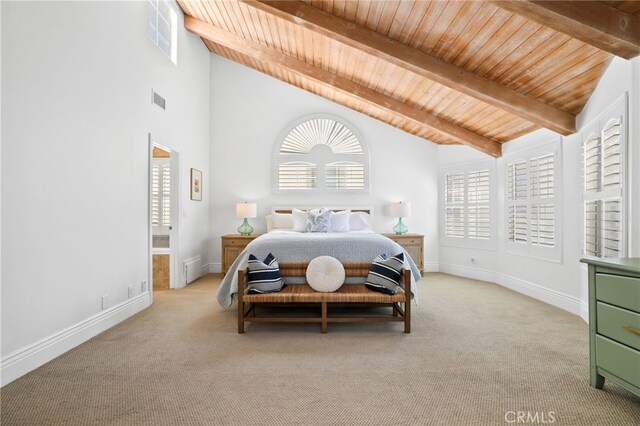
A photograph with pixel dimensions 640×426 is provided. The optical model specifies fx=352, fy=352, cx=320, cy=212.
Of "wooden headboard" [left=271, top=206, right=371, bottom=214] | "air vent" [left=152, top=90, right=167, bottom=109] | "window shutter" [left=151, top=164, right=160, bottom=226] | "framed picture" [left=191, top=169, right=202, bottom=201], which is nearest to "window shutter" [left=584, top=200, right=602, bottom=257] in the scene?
"wooden headboard" [left=271, top=206, right=371, bottom=214]

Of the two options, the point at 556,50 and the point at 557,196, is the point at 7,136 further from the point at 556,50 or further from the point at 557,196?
the point at 557,196

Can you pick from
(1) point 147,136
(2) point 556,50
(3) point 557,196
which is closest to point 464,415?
(2) point 556,50

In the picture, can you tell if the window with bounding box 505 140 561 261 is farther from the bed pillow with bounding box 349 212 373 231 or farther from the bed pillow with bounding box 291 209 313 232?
the bed pillow with bounding box 291 209 313 232

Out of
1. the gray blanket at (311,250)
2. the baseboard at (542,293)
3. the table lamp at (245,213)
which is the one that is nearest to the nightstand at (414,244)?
the baseboard at (542,293)

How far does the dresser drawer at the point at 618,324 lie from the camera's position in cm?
189

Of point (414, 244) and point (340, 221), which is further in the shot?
point (414, 244)

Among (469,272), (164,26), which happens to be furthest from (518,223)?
(164,26)

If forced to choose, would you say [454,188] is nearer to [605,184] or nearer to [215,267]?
[605,184]

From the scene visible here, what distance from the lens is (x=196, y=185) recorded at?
5.68 m

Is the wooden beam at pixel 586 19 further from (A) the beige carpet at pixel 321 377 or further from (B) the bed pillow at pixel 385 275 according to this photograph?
(A) the beige carpet at pixel 321 377

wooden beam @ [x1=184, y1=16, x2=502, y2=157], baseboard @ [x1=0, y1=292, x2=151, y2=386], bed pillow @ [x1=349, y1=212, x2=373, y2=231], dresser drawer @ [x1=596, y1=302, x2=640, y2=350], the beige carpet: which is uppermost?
wooden beam @ [x1=184, y1=16, x2=502, y2=157]

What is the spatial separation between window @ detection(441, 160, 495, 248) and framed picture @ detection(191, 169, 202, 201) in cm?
425

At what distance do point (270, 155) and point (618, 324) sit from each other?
211 inches

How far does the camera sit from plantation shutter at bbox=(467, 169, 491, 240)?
5660 mm
